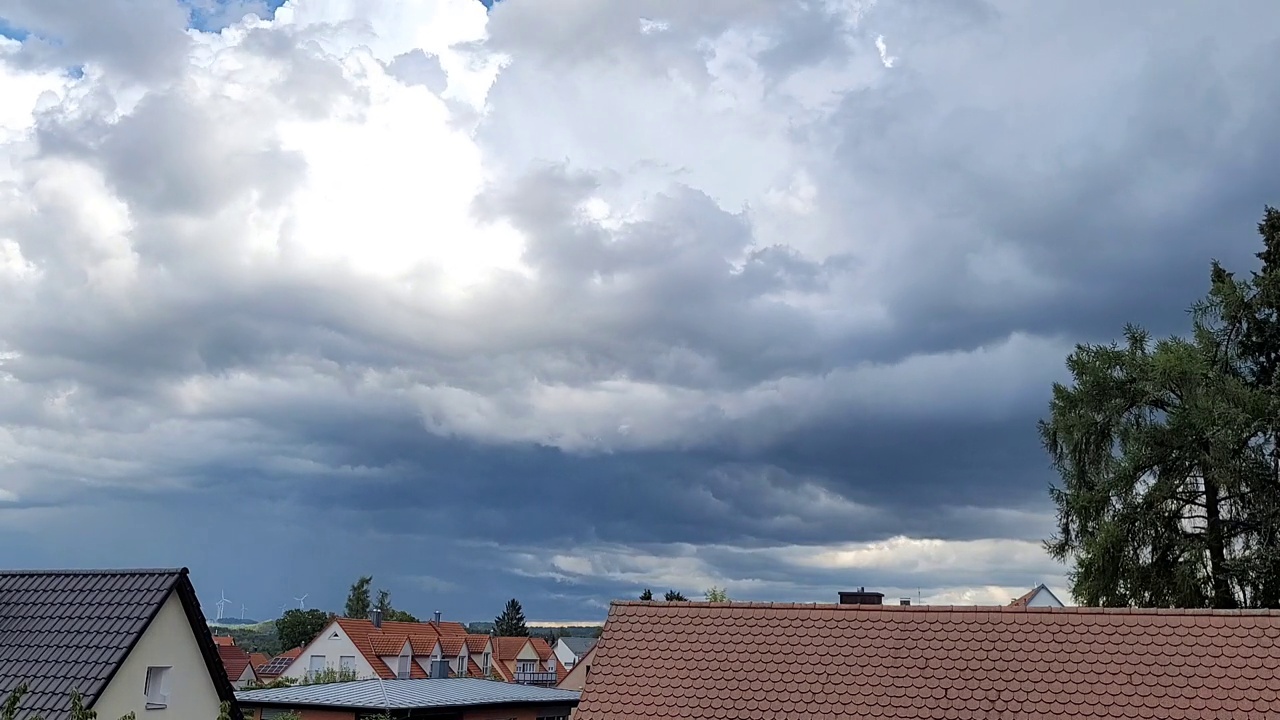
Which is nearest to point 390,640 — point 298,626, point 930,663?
point 298,626

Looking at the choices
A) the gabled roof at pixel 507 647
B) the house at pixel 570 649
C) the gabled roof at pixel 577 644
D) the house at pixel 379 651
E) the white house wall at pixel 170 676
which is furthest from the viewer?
the gabled roof at pixel 577 644

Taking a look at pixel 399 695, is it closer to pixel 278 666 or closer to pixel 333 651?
pixel 333 651

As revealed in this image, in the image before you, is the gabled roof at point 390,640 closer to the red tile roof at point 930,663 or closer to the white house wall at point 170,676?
the white house wall at point 170,676

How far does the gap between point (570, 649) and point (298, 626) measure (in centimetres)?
3997

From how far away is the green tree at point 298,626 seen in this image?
145625mm

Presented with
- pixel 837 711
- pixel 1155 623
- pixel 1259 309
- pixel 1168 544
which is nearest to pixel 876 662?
pixel 837 711

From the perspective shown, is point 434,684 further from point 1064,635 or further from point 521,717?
point 1064,635

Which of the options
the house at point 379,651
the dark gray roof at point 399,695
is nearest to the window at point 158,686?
the dark gray roof at point 399,695

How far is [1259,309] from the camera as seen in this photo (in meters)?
34.0

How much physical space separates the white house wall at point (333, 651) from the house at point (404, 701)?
78.1ft

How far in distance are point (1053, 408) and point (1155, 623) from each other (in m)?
20.0

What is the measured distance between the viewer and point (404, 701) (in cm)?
5031

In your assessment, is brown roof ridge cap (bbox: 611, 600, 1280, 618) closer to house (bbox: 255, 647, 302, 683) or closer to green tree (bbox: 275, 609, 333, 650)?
house (bbox: 255, 647, 302, 683)

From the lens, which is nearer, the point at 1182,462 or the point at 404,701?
the point at 1182,462
